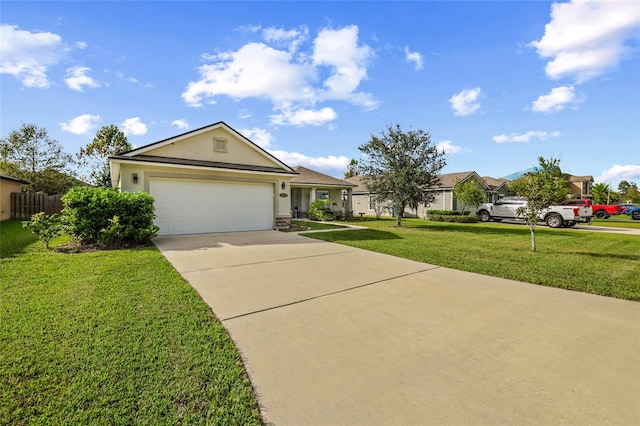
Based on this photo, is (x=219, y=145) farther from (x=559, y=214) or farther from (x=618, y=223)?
(x=618, y=223)

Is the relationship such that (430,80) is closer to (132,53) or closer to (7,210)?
(132,53)

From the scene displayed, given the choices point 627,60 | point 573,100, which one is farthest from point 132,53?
point 573,100

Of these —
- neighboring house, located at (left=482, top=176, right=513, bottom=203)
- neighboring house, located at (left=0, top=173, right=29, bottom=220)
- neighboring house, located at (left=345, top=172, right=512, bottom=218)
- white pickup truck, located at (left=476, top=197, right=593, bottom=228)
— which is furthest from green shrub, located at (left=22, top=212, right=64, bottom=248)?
neighboring house, located at (left=482, top=176, right=513, bottom=203)

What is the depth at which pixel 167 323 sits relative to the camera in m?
3.41

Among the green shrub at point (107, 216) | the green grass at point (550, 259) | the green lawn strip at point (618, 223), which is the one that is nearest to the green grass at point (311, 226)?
the green grass at point (550, 259)


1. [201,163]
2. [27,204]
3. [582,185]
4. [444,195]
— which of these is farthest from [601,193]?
[27,204]

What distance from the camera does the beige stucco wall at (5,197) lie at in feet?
51.5

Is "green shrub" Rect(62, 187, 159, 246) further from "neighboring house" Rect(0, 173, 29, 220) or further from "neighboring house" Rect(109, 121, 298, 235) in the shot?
"neighboring house" Rect(0, 173, 29, 220)

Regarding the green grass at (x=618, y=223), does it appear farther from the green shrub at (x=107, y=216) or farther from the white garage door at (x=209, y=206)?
the green shrub at (x=107, y=216)

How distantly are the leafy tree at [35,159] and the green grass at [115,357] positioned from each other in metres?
26.6

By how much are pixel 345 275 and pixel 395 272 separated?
1148 millimetres

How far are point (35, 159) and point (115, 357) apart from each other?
1278 inches

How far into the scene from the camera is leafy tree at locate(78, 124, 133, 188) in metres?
29.1

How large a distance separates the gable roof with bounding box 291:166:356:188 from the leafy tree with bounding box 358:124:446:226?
18.6ft
